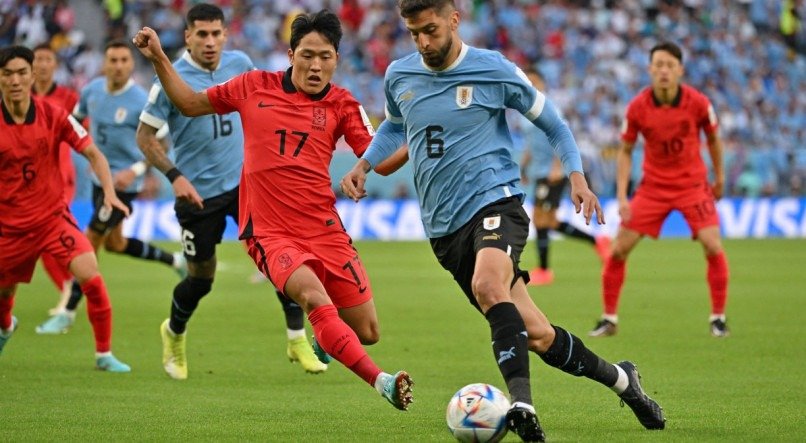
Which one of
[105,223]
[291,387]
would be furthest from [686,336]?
[105,223]

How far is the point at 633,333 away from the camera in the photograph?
1262 cm

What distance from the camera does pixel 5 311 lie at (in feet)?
32.2

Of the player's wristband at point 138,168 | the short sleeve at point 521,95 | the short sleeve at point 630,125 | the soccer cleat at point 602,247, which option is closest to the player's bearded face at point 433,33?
the short sleeve at point 521,95

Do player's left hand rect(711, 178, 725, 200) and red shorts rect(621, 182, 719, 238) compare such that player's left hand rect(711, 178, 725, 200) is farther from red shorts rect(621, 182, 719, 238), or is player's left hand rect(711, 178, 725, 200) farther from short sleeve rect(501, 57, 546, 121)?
short sleeve rect(501, 57, 546, 121)

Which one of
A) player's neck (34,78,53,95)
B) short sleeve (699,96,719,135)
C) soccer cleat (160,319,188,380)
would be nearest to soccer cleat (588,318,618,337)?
short sleeve (699,96,719,135)

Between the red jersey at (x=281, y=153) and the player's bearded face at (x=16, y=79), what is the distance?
7.03 feet

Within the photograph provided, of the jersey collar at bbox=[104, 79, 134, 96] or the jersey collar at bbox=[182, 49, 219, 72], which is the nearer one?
the jersey collar at bbox=[182, 49, 219, 72]

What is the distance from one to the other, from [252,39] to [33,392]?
24.7m

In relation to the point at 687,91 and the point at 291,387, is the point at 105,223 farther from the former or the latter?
the point at 687,91

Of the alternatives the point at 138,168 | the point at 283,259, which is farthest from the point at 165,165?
the point at 138,168

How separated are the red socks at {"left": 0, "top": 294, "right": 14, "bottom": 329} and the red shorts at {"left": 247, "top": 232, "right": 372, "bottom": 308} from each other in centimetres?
257

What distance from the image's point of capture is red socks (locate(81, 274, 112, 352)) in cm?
971

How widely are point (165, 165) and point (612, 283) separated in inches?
198

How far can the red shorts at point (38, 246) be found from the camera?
31.6 feet
